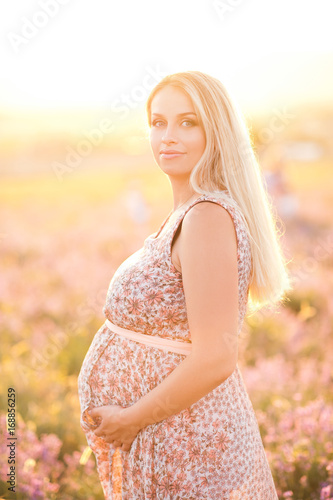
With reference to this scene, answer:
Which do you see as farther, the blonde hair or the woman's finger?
the woman's finger

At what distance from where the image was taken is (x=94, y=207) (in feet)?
42.3

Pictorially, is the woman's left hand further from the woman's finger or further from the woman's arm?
the woman's arm

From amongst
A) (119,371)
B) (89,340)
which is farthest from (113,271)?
(119,371)

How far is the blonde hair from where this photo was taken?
1.93m

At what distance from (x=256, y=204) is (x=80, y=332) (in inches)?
162

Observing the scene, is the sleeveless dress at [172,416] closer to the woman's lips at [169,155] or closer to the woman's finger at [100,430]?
the woman's finger at [100,430]

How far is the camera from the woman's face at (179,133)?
1938 millimetres

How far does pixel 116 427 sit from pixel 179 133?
1.17m

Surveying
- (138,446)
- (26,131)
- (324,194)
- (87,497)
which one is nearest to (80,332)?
(87,497)

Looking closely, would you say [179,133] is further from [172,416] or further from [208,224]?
[172,416]

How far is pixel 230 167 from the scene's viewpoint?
1953mm

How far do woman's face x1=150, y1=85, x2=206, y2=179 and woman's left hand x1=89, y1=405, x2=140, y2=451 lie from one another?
97cm

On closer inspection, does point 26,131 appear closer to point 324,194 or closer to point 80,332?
point 324,194

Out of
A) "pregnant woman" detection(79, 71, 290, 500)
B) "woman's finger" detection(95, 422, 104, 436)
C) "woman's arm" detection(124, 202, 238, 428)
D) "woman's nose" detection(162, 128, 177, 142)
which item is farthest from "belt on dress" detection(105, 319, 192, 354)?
"woman's nose" detection(162, 128, 177, 142)
